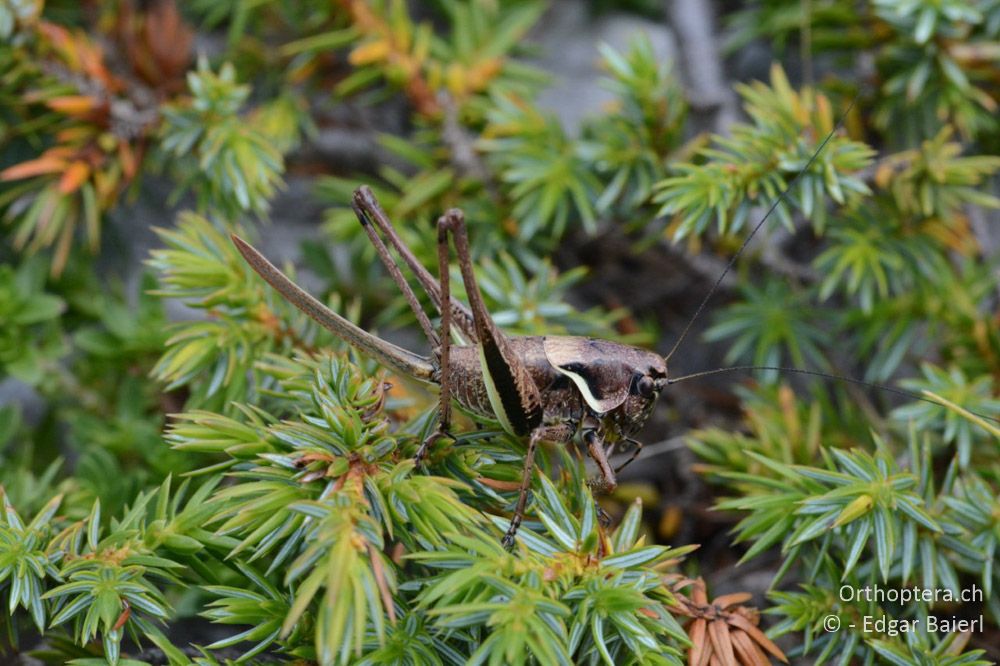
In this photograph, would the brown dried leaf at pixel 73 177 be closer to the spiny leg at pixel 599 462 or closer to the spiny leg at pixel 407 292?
the spiny leg at pixel 407 292

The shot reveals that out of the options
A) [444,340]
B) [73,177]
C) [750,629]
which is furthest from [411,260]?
[750,629]

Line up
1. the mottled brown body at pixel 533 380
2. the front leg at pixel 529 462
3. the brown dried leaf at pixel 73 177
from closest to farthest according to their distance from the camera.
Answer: the front leg at pixel 529 462
the mottled brown body at pixel 533 380
the brown dried leaf at pixel 73 177

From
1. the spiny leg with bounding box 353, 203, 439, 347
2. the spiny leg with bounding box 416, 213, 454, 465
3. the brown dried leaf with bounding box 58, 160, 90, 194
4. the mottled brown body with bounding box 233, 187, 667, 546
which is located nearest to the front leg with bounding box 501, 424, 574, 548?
the mottled brown body with bounding box 233, 187, 667, 546

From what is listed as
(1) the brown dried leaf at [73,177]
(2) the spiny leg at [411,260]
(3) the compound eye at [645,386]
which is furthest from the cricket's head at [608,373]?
(1) the brown dried leaf at [73,177]

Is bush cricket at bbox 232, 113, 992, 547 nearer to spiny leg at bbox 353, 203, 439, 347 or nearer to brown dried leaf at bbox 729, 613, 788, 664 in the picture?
spiny leg at bbox 353, 203, 439, 347

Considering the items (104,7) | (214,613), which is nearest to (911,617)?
(214,613)

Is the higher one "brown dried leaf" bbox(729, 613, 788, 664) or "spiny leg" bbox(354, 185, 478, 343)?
"spiny leg" bbox(354, 185, 478, 343)

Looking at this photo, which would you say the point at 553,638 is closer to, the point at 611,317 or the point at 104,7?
the point at 611,317
